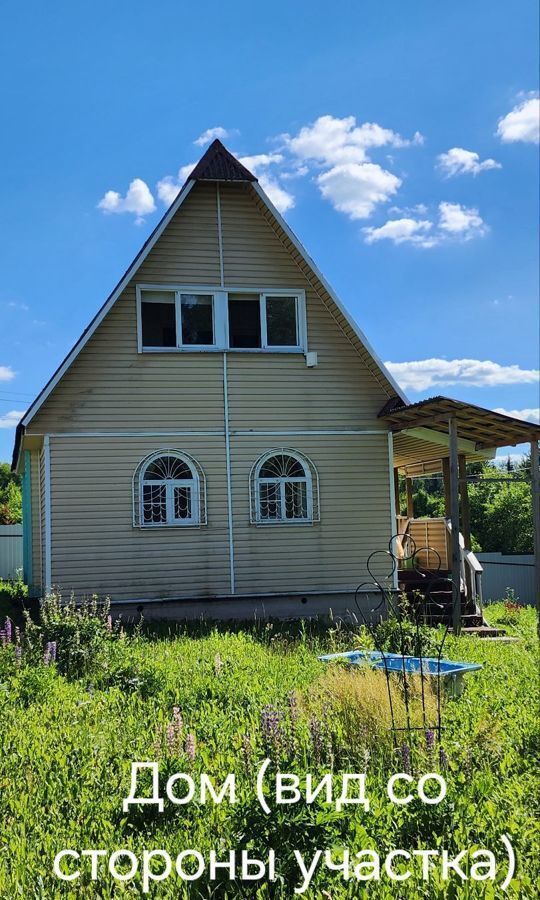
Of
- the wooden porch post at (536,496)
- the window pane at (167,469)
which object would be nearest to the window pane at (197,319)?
the window pane at (167,469)

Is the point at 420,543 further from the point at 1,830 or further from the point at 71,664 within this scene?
the point at 1,830

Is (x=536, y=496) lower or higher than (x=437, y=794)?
higher

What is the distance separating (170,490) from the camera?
540 inches

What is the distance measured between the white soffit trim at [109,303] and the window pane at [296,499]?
4.25 metres

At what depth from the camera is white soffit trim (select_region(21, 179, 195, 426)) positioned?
1303 cm

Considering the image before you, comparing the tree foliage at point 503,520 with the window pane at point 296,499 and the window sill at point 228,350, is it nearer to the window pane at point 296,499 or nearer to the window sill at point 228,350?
the window pane at point 296,499

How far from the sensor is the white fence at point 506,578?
25.3 meters

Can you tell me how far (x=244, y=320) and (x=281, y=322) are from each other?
67cm

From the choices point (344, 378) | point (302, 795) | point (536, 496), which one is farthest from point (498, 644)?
point (302, 795)

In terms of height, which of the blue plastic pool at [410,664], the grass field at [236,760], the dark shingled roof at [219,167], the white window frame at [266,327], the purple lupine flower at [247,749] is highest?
the dark shingled roof at [219,167]

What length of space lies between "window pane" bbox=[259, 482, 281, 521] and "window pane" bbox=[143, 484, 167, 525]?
1705 millimetres

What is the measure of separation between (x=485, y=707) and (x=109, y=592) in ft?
26.1

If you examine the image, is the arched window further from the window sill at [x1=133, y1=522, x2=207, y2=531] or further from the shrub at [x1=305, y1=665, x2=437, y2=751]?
the shrub at [x1=305, y1=665, x2=437, y2=751]

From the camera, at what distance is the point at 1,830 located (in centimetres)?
431
